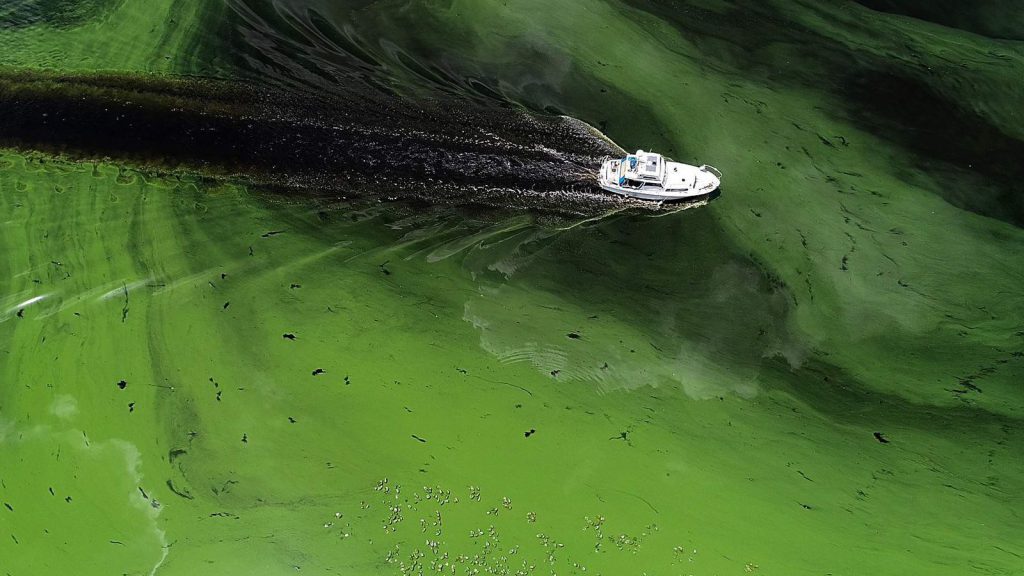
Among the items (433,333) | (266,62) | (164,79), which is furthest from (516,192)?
(164,79)

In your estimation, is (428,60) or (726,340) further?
(428,60)

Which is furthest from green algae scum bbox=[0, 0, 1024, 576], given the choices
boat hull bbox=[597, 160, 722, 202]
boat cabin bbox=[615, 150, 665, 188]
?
boat cabin bbox=[615, 150, 665, 188]

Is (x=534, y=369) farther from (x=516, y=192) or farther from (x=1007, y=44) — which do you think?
(x=1007, y=44)

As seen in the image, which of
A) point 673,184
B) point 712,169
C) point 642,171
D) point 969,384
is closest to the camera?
point 969,384

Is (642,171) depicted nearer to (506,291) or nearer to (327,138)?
(506,291)

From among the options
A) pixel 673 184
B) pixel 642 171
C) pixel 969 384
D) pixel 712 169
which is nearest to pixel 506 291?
pixel 642 171

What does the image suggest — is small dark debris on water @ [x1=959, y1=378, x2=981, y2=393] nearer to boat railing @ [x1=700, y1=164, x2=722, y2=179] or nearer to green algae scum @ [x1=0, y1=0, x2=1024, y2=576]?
green algae scum @ [x1=0, y1=0, x2=1024, y2=576]

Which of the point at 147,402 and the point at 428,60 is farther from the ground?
the point at 428,60

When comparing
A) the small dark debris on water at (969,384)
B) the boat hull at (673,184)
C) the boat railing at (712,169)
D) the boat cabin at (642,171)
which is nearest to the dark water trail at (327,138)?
the boat hull at (673,184)
